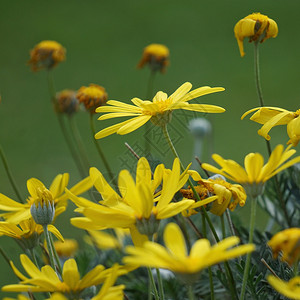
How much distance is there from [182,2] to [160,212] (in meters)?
2.70

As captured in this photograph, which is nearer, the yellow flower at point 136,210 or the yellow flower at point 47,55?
the yellow flower at point 136,210

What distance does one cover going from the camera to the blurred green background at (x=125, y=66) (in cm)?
173

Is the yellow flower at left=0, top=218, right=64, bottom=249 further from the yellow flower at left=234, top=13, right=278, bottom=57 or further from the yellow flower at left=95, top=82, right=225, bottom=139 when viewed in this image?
the yellow flower at left=234, top=13, right=278, bottom=57

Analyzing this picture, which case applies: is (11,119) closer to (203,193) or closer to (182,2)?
(182,2)

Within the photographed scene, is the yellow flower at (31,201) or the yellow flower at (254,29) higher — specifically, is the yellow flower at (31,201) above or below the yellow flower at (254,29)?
below

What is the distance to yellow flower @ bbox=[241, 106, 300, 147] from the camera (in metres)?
0.43

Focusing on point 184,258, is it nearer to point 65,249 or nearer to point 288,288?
point 288,288

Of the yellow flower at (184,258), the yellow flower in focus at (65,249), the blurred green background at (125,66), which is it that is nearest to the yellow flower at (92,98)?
the yellow flower in focus at (65,249)

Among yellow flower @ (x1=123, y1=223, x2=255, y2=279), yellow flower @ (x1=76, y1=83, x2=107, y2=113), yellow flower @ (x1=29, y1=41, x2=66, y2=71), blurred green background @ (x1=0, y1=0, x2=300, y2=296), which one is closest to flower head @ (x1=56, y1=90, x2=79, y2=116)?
yellow flower @ (x1=29, y1=41, x2=66, y2=71)

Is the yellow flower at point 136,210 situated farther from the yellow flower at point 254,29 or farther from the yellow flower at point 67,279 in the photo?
the yellow flower at point 254,29

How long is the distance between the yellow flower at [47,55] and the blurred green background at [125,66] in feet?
1.44

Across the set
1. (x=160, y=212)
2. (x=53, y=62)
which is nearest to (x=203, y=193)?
(x=160, y=212)

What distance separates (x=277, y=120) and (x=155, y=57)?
1.91ft

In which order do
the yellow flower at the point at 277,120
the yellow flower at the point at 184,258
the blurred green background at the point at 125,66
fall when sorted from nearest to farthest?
the yellow flower at the point at 184,258
the yellow flower at the point at 277,120
the blurred green background at the point at 125,66
